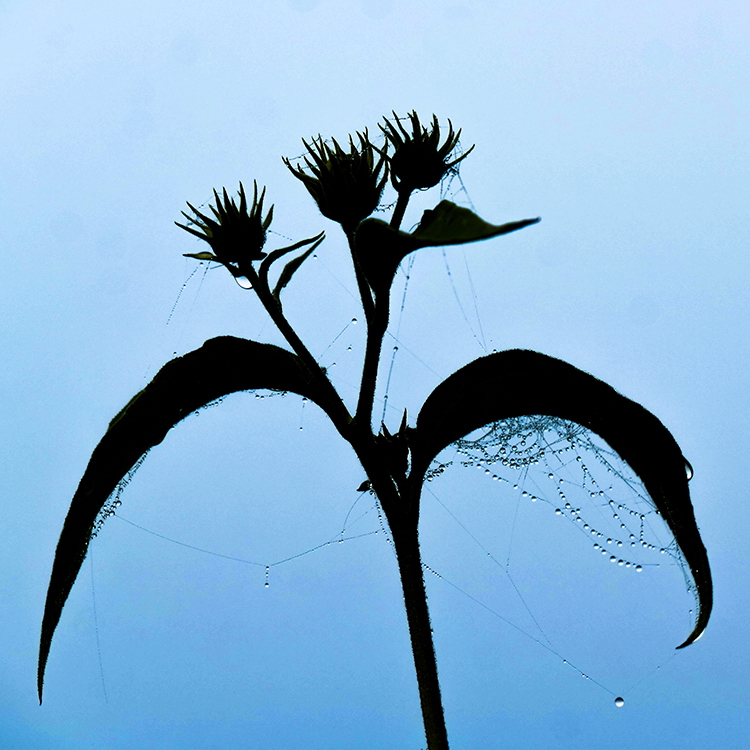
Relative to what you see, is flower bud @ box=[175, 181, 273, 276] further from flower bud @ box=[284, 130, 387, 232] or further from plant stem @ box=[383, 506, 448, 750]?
plant stem @ box=[383, 506, 448, 750]

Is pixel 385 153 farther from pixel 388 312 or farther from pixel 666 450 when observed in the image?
pixel 666 450

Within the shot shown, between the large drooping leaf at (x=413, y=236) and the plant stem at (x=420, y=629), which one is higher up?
the large drooping leaf at (x=413, y=236)

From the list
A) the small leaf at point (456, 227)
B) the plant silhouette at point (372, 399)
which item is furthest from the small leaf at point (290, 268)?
the small leaf at point (456, 227)

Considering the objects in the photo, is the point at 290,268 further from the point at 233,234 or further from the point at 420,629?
the point at 420,629

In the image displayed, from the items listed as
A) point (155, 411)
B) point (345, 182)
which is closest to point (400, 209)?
point (345, 182)

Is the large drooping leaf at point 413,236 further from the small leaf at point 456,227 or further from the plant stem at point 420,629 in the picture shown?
the plant stem at point 420,629

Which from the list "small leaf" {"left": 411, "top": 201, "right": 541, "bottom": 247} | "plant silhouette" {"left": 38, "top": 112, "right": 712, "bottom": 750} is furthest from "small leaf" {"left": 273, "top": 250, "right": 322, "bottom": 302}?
"small leaf" {"left": 411, "top": 201, "right": 541, "bottom": 247}

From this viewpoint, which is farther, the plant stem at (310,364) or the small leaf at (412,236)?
the plant stem at (310,364)
